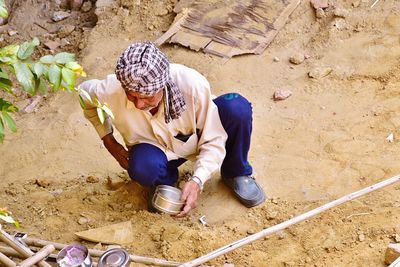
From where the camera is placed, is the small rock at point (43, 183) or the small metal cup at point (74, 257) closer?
the small metal cup at point (74, 257)

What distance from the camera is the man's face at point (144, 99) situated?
8.85 ft

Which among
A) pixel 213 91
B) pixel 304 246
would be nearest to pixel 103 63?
Result: pixel 213 91

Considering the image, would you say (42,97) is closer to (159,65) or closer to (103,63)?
(103,63)

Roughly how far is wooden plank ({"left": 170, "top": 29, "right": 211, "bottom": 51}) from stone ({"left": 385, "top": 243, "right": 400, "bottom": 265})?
8.30ft

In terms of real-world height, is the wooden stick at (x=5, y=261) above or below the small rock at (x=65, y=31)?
above

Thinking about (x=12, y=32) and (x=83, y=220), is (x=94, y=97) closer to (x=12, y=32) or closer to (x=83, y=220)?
(x=83, y=220)

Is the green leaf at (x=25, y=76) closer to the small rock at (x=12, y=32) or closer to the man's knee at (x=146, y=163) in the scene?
the man's knee at (x=146, y=163)

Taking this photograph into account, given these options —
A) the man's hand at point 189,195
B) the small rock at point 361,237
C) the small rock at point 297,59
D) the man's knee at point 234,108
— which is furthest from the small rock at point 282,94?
the small rock at point 361,237

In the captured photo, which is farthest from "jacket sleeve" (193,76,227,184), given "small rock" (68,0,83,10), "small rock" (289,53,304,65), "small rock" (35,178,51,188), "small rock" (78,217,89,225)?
"small rock" (68,0,83,10)

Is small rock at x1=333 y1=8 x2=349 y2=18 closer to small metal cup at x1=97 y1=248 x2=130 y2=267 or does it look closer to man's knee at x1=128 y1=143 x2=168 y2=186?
man's knee at x1=128 y1=143 x2=168 y2=186

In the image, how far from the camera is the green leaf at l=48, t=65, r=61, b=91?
168 cm

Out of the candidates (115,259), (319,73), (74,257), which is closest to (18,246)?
(74,257)

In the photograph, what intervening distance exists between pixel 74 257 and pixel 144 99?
78 centimetres

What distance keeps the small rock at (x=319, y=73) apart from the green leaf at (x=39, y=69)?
286cm
